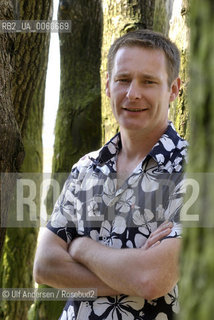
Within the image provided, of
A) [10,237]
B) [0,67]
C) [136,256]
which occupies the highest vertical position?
[0,67]

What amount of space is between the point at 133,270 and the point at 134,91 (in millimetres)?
919

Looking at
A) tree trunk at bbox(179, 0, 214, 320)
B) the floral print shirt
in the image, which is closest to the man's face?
the floral print shirt

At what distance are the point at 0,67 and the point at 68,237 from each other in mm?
969

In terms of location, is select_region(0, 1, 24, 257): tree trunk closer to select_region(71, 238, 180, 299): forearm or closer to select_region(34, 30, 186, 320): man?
select_region(34, 30, 186, 320): man

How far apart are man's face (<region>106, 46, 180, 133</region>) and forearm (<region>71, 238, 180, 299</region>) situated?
2.21 feet

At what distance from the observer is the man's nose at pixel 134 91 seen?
296 centimetres

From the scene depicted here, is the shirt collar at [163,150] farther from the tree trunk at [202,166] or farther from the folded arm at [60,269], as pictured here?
the tree trunk at [202,166]

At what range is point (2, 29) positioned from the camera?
3.18 metres

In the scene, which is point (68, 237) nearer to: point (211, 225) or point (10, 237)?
point (211, 225)

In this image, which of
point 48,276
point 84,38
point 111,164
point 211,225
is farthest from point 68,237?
point 84,38

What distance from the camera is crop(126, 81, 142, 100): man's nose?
2963mm

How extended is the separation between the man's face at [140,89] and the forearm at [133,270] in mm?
674

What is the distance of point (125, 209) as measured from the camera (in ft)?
9.16

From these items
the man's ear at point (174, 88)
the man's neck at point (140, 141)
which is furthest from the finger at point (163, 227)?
the man's ear at point (174, 88)
